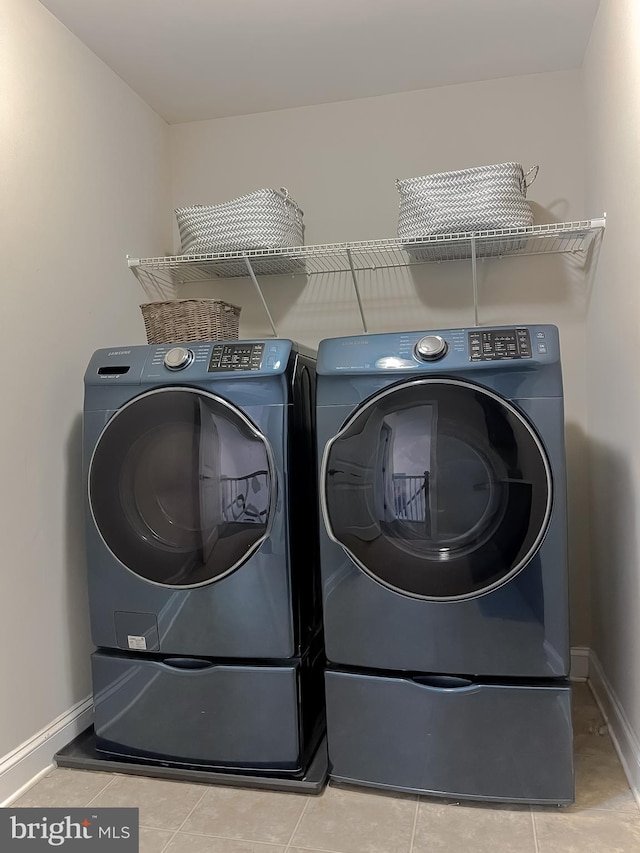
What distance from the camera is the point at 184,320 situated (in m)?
1.93

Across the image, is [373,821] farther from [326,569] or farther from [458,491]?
[458,491]

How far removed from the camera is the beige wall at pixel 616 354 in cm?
157

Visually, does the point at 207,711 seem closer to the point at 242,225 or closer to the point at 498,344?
the point at 498,344

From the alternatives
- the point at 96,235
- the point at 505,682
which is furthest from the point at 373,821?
the point at 96,235

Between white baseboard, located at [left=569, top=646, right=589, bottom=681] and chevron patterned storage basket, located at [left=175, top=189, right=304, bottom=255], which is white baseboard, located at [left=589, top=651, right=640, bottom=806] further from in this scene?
chevron patterned storage basket, located at [left=175, top=189, right=304, bottom=255]

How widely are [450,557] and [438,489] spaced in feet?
0.52

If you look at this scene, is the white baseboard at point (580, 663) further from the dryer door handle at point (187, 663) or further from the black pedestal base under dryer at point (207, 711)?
the dryer door handle at point (187, 663)

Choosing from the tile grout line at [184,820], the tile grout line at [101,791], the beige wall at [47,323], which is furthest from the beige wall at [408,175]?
the tile grout line at [101,791]

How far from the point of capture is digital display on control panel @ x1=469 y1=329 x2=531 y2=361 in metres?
1.47

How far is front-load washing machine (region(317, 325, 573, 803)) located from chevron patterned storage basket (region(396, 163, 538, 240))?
0.58m

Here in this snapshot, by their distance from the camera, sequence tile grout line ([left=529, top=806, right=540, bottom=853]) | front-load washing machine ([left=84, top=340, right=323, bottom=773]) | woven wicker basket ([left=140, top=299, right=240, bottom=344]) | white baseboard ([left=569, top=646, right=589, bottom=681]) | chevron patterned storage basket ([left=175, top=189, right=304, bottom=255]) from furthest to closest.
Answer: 1. white baseboard ([left=569, top=646, right=589, bottom=681])
2. chevron patterned storage basket ([left=175, top=189, right=304, bottom=255])
3. woven wicker basket ([left=140, top=299, right=240, bottom=344])
4. front-load washing machine ([left=84, top=340, right=323, bottom=773])
5. tile grout line ([left=529, top=806, right=540, bottom=853])

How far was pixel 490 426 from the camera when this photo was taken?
1450mm

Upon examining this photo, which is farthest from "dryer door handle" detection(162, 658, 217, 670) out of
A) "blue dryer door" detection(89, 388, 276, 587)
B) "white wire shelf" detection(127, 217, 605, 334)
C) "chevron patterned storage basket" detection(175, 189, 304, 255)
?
"chevron patterned storage basket" detection(175, 189, 304, 255)

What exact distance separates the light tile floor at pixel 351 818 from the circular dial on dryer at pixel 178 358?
1.07 meters
